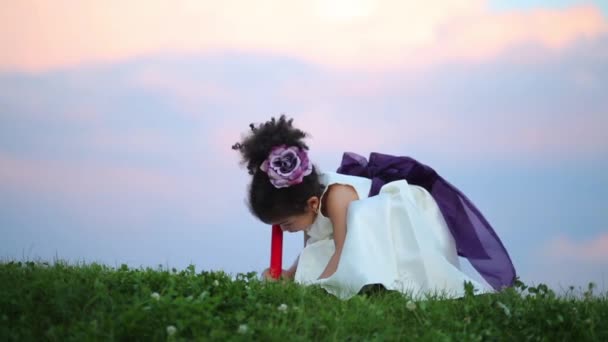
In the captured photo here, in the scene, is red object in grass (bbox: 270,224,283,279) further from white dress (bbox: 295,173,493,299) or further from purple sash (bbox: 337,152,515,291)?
purple sash (bbox: 337,152,515,291)

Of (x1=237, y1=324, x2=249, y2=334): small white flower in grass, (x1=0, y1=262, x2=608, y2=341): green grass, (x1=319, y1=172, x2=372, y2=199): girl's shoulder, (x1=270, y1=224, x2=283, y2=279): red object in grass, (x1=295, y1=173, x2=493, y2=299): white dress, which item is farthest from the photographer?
(x1=270, y1=224, x2=283, y2=279): red object in grass

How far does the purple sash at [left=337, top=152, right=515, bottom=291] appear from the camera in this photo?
26.0ft

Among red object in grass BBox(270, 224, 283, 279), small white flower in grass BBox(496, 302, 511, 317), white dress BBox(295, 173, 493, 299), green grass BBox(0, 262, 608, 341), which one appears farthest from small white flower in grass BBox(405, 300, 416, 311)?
red object in grass BBox(270, 224, 283, 279)

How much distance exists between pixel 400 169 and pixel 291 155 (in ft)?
4.26

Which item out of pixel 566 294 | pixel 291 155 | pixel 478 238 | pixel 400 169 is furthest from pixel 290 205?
pixel 566 294

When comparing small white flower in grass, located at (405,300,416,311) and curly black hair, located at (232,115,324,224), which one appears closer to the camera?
small white flower in grass, located at (405,300,416,311)

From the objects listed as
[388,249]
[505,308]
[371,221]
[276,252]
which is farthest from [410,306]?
[276,252]

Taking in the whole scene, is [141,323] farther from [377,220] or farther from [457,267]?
[457,267]

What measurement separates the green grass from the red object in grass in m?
1.30

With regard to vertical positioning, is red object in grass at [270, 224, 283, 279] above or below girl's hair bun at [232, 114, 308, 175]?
below

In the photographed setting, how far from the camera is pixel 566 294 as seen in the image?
688 cm

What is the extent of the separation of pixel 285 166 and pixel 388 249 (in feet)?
3.90

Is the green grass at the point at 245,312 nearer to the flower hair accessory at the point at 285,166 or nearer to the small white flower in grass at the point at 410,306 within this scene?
the small white flower in grass at the point at 410,306

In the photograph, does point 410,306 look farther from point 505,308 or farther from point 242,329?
point 242,329
